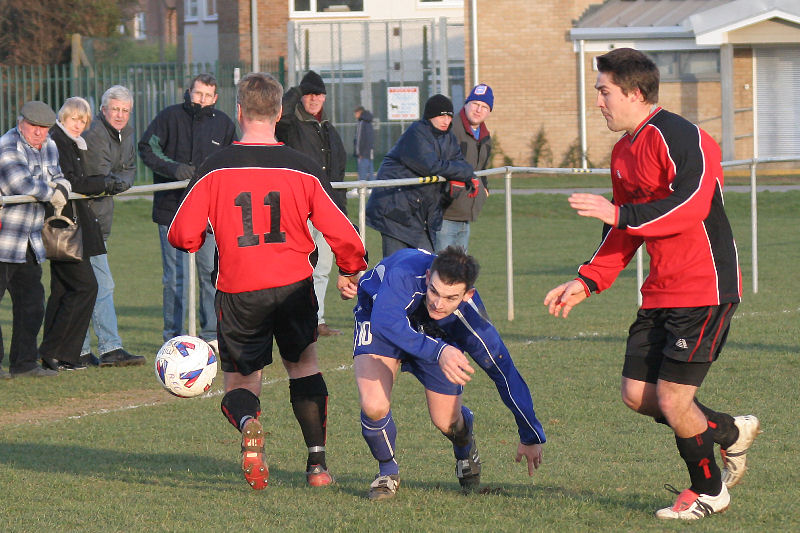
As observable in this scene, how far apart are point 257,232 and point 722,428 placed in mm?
2290

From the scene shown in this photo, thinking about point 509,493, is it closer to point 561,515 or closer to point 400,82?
point 561,515

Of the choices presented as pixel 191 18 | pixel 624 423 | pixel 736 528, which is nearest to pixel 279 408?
pixel 624 423

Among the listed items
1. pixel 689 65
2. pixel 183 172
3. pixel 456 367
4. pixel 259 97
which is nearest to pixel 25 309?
pixel 183 172

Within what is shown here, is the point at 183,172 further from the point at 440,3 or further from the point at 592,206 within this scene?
the point at 440,3

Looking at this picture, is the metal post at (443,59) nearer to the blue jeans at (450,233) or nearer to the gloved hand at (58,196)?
the blue jeans at (450,233)

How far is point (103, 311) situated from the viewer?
30.9 ft

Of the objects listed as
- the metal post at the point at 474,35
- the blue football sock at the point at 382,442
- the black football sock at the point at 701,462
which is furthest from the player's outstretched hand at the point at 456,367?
the metal post at the point at 474,35

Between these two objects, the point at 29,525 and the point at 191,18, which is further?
the point at 191,18

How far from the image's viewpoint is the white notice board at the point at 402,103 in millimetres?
30250

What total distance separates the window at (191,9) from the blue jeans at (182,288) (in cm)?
3845

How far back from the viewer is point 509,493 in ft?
18.2

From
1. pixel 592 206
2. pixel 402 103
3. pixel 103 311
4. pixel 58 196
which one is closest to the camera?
pixel 592 206

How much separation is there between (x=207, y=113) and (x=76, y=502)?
4974 mm

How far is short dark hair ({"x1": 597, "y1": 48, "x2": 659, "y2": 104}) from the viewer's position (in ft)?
16.4
